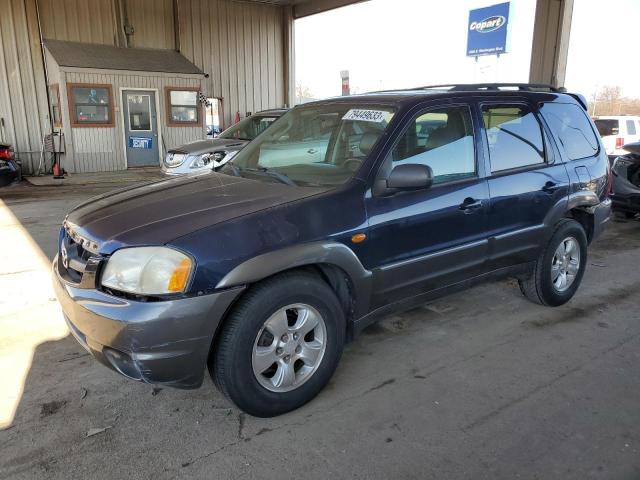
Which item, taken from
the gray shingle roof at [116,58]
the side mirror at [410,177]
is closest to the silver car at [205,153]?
the gray shingle roof at [116,58]

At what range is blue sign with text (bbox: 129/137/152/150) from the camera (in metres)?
14.9

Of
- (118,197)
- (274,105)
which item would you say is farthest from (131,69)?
(118,197)

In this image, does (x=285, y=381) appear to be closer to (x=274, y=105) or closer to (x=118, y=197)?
(x=118, y=197)

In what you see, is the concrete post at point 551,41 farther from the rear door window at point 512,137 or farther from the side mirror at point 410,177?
the side mirror at point 410,177

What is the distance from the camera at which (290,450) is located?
2.61 metres

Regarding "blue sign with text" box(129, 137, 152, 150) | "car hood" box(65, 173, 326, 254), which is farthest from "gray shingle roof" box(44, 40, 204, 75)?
"car hood" box(65, 173, 326, 254)

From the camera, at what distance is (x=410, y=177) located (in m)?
2.98

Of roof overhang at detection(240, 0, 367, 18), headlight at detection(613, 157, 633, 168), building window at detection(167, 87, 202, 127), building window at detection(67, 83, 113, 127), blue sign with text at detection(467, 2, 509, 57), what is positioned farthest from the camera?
blue sign with text at detection(467, 2, 509, 57)

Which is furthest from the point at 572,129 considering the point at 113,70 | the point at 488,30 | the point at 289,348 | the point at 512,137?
the point at 488,30

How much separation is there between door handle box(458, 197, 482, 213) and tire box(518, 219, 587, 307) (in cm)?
106

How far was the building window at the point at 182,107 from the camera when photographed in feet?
50.2

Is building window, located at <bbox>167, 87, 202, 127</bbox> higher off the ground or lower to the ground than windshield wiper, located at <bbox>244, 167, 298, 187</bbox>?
higher

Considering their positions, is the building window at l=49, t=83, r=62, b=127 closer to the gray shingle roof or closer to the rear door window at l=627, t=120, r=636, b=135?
the gray shingle roof

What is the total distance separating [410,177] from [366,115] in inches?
Answer: 28.7
